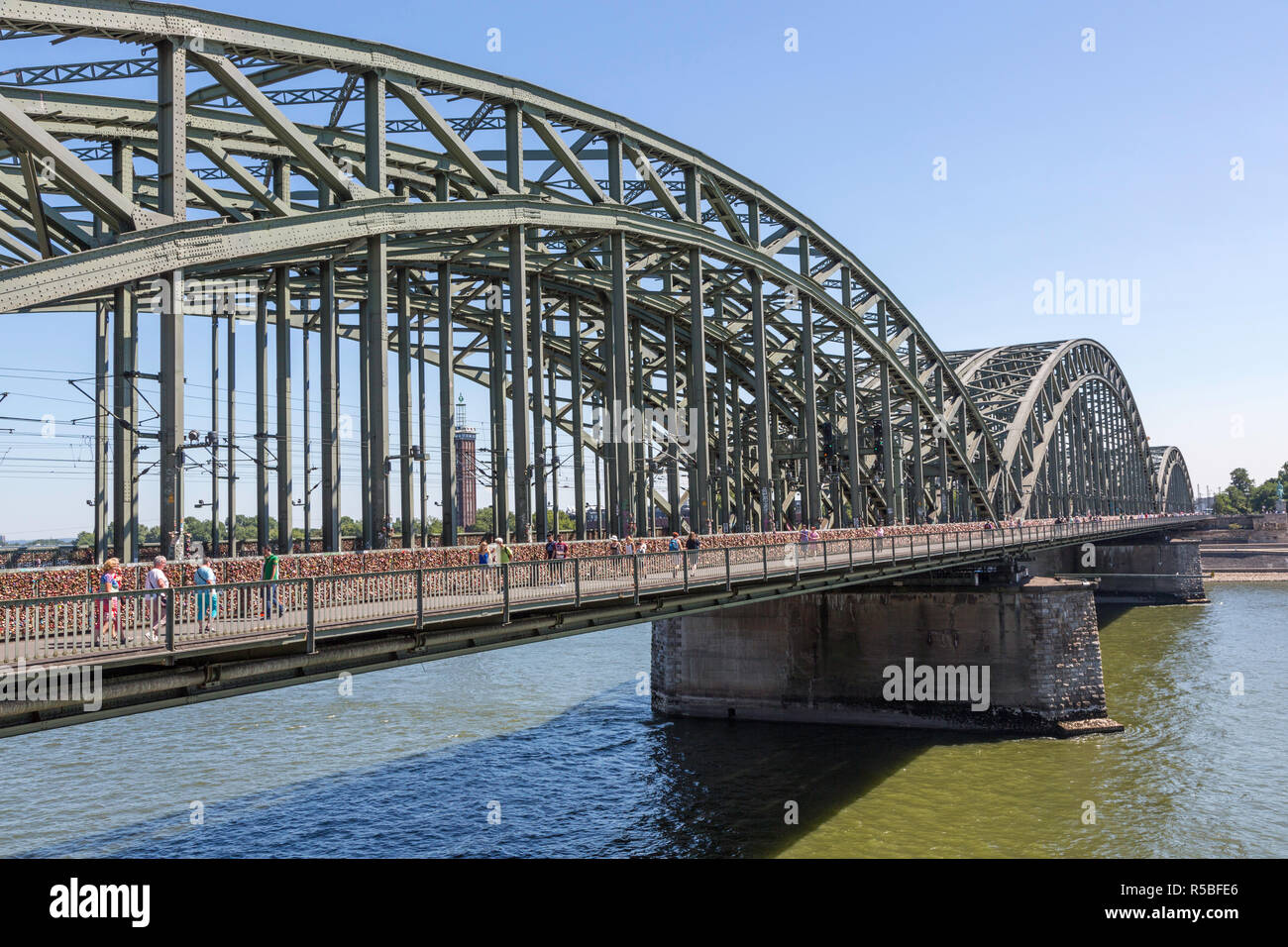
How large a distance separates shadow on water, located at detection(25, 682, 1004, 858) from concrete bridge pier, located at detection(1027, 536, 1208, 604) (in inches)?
2213

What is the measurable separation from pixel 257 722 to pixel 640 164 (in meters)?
25.0

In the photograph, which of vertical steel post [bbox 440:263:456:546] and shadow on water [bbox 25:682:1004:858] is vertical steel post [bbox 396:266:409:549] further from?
shadow on water [bbox 25:682:1004:858]

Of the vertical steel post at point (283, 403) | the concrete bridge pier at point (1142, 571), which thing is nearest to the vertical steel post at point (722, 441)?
the vertical steel post at point (283, 403)

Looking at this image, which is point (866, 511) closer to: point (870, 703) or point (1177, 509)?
point (870, 703)

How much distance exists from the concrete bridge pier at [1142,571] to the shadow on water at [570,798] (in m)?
56.2

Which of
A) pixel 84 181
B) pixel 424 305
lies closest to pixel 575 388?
pixel 424 305

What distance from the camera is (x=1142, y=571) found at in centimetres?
8762

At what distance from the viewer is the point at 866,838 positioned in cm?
2461

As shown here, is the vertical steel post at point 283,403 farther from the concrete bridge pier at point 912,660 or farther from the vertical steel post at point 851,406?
the vertical steel post at point 851,406

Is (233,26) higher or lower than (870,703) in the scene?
higher

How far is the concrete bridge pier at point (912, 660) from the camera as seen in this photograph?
35094mm

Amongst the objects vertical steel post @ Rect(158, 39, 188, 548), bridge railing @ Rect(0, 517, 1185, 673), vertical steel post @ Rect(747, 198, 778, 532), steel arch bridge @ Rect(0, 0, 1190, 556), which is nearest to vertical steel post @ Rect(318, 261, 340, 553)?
steel arch bridge @ Rect(0, 0, 1190, 556)

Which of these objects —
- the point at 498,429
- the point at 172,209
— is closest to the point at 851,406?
the point at 498,429

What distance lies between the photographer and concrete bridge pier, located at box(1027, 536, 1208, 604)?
8462 cm
